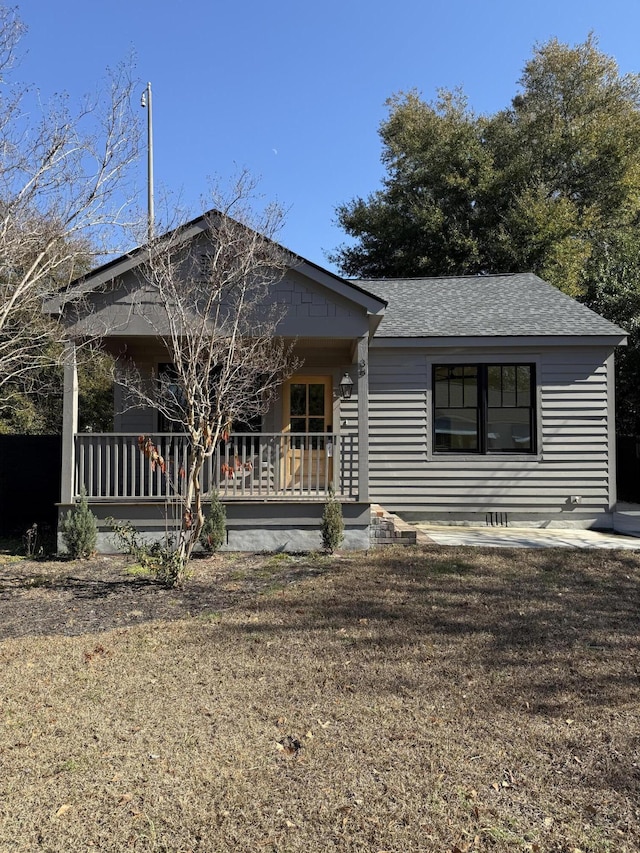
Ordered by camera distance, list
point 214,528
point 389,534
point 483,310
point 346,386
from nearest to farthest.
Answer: point 214,528, point 389,534, point 346,386, point 483,310

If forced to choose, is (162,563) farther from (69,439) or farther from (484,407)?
(484,407)

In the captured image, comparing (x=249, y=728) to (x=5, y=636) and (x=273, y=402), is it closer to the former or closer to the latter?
(x=5, y=636)

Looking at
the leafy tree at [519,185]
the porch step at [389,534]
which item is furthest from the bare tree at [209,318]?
the leafy tree at [519,185]

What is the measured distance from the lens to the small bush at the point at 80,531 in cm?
808

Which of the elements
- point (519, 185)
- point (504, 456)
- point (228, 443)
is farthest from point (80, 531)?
point (519, 185)

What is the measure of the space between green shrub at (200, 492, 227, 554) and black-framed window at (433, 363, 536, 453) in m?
4.48

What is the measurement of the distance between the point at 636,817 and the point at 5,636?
4841mm

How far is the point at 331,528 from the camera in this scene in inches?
326

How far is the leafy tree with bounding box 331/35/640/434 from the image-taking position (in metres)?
20.6

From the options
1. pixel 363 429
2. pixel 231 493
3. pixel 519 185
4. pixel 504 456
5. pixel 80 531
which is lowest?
pixel 80 531

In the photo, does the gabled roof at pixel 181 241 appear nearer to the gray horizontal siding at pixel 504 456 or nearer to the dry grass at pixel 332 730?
the gray horizontal siding at pixel 504 456

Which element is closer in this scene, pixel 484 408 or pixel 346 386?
pixel 346 386

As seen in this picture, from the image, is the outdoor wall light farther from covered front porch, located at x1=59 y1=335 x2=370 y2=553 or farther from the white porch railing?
covered front porch, located at x1=59 y1=335 x2=370 y2=553

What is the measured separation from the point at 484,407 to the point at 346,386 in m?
2.60
